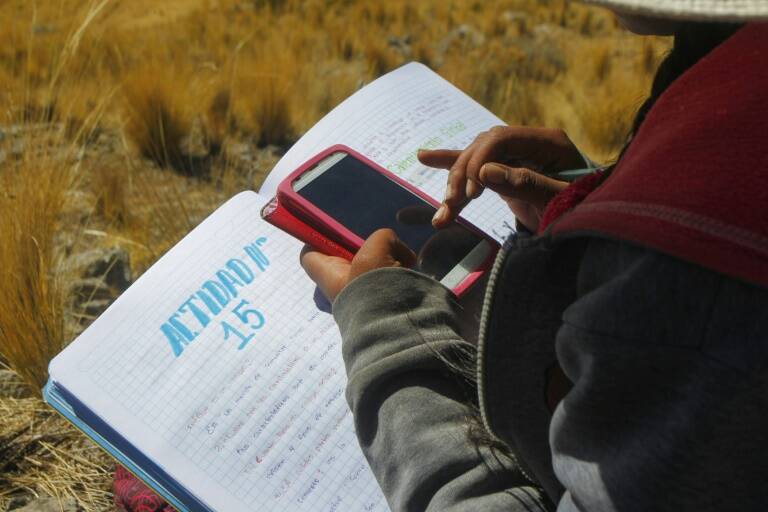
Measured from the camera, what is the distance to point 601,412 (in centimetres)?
49

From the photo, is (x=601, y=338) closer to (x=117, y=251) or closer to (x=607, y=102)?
(x=117, y=251)

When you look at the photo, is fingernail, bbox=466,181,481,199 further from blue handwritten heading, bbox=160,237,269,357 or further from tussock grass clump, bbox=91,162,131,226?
tussock grass clump, bbox=91,162,131,226

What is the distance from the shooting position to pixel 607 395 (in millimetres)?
481

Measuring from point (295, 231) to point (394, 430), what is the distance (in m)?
0.35

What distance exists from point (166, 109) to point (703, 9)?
80.5 inches

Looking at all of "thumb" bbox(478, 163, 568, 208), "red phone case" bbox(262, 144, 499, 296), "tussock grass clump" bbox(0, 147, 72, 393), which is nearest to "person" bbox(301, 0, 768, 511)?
"thumb" bbox(478, 163, 568, 208)

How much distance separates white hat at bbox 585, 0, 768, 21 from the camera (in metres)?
0.44

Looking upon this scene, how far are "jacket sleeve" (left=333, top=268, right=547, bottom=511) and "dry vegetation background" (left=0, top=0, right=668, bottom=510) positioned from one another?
497mm

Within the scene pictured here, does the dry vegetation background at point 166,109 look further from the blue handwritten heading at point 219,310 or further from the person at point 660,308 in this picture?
the person at point 660,308

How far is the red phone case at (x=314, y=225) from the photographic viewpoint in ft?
3.07

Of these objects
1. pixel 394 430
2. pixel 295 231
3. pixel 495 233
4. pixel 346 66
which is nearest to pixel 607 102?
pixel 346 66

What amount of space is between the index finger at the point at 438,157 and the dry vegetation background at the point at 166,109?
0.29 metres

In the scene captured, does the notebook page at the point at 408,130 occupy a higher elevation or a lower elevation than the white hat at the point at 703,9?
lower

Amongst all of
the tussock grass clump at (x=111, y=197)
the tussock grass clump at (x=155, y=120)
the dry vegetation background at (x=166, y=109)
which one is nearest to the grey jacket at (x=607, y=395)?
the dry vegetation background at (x=166, y=109)
